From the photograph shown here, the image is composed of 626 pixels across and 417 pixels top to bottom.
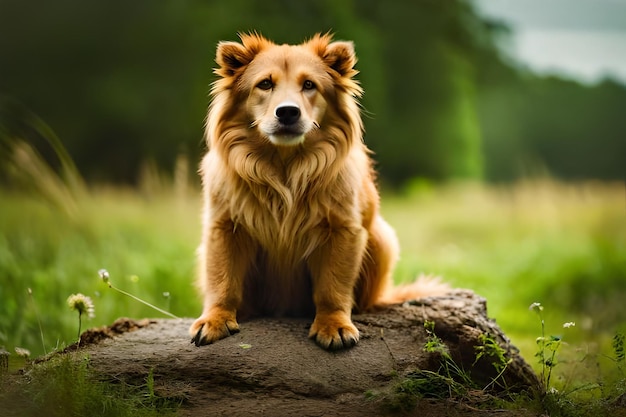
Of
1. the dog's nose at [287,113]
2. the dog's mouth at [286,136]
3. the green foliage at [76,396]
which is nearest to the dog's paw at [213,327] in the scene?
the green foliage at [76,396]

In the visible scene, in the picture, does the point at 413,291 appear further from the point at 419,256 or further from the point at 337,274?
the point at 419,256

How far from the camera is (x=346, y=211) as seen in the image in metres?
4.38

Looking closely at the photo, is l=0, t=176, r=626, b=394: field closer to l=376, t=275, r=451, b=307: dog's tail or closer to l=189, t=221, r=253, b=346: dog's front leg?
l=189, t=221, r=253, b=346: dog's front leg

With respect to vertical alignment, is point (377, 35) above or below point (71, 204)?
above

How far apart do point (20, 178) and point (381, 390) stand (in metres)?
3.68

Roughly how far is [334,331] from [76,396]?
1.39m

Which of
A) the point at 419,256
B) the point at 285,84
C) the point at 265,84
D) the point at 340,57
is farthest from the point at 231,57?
the point at 419,256

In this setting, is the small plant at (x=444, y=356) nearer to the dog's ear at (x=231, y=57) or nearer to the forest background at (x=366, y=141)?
the dog's ear at (x=231, y=57)

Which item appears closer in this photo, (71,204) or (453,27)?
(71,204)

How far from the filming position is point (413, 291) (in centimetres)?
512

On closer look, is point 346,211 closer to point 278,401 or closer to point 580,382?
point 278,401

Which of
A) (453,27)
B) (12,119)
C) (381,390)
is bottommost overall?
(381,390)

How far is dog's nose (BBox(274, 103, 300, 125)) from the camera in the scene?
4.14 m

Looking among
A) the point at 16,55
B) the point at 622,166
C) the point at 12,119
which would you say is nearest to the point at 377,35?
the point at 622,166
